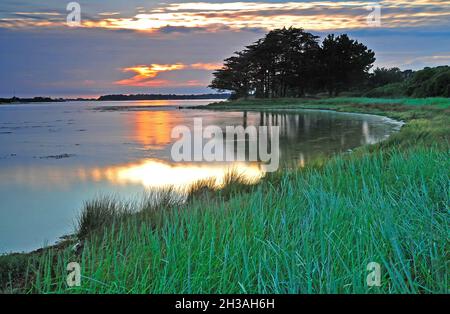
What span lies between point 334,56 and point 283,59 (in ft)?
19.9

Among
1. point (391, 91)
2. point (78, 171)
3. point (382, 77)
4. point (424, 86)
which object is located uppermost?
point (382, 77)

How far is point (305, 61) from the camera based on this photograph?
55.9m

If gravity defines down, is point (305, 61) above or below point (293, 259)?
above

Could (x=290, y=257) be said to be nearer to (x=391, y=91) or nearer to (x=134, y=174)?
(x=134, y=174)

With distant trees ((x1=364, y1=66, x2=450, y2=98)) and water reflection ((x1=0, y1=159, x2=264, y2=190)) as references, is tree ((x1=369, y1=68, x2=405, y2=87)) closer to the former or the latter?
distant trees ((x1=364, y1=66, x2=450, y2=98))

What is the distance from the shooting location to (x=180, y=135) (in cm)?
2022

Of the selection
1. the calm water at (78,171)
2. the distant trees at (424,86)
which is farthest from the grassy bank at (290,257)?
the distant trees at (424,86)

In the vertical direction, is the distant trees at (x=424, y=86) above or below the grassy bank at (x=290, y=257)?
above

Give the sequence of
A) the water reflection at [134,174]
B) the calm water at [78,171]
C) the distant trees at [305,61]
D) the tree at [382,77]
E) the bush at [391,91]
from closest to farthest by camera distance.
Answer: the calm water at [78,171], the water reflection at [134,174], the bush at [391,91], the distant trees at [305,61], the tree at [382,77]

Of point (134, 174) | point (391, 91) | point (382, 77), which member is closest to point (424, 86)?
point (391, 91)

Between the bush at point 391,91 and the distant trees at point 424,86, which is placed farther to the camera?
the bush at point 391,91

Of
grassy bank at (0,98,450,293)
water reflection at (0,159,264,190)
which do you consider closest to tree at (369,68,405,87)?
water reflection at (0,159,264,190)

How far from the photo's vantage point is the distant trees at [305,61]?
55.7 m

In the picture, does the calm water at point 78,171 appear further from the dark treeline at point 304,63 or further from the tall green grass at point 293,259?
the dark treeline at point 304,63
